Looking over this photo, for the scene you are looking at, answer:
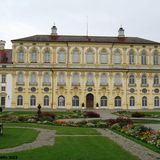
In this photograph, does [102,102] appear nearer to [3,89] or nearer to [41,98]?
[41,98]

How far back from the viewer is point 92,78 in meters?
63.7

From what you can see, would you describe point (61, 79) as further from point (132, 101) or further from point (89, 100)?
point (132, 101)

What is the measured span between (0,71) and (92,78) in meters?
16.0

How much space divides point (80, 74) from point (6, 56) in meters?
14.1

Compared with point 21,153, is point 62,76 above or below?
above

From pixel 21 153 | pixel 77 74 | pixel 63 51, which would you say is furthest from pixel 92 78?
pixel 21 153

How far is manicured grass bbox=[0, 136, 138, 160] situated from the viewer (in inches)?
546

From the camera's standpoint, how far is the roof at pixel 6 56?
64281 mm

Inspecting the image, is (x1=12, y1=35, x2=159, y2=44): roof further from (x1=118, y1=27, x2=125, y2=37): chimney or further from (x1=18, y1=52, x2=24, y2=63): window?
(x1=18, y1=52, x2=24, y2=63): window

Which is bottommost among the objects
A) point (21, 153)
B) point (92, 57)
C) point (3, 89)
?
point (21, 153)

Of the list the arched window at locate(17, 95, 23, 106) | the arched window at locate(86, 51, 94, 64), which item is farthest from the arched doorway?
the arched window at locate(17, 95, 23, 106)

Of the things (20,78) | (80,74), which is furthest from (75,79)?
(20,78)

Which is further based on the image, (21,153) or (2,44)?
(2,44)

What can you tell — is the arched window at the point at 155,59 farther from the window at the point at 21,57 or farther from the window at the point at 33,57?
the window at the point at 21,57
